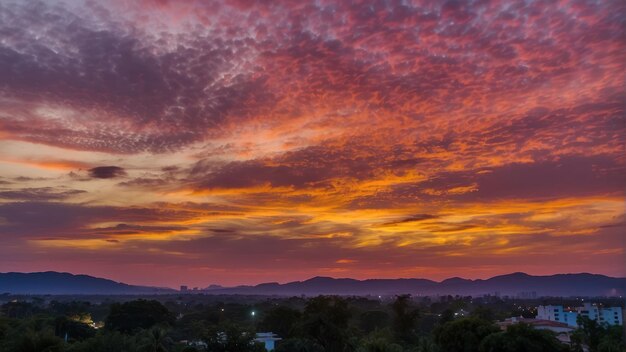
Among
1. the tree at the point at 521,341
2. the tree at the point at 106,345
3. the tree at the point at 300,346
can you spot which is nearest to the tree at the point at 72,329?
the tree at the point at 300,346

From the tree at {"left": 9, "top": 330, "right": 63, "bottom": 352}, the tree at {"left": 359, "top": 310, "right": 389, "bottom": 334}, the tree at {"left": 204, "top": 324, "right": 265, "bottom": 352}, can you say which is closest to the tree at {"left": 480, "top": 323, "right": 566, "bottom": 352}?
the tree at {"left": 204, "top": 324, "right": 265, "bottom": 352}

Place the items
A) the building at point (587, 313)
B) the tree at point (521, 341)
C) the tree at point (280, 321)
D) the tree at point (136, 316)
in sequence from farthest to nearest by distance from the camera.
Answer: the building at point (587, 313), the tree at point (136, 316), the tree at point (280, 321), the tree at point (521, 341)

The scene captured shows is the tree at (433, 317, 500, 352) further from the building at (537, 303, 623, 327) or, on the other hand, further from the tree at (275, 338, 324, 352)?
the building at (537, 303, 623, 327)

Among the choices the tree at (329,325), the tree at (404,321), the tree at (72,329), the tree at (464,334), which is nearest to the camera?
→ the tree at (464,334)

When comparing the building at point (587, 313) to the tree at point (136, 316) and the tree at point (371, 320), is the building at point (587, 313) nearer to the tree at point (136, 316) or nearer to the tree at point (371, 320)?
the tree at point (371, 320)

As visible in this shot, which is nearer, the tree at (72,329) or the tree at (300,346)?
the tree at (300,346)

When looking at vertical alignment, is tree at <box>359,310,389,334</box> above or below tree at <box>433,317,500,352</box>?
below

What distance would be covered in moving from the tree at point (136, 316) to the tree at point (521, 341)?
48857mm

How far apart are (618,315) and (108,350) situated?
103801mm

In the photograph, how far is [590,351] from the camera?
1796 inches

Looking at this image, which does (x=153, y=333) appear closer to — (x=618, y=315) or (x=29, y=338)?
(x=29, y=338)

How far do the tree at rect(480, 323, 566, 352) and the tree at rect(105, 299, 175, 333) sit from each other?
48.9 meters

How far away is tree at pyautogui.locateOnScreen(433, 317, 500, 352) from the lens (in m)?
37.9

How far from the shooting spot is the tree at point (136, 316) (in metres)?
72.4
